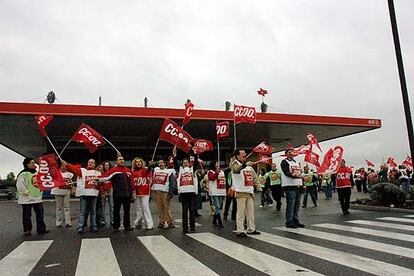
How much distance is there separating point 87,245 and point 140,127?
20834 mm

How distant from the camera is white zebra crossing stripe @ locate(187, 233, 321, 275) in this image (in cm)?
493

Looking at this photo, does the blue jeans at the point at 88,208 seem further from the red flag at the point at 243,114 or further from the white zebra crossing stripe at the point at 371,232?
the red flag at the point at 243,114

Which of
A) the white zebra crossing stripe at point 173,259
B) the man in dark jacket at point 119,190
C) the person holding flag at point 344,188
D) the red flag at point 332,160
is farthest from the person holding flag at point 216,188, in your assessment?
the person holding flag at point 344,188

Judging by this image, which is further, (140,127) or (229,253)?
(140,127)

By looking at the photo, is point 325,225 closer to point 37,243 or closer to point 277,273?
point 277,273

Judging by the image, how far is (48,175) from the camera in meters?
9.29

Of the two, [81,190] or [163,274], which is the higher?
[81,190]

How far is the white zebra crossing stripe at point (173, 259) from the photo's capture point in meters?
4.97

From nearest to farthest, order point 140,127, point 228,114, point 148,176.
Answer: point 148,176, point 228,114, point 140,127

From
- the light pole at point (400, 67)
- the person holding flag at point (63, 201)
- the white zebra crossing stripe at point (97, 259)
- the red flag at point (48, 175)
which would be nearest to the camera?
the white zebra crossing stripe at point (97, 259)

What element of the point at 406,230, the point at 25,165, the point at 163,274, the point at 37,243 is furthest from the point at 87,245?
the point at 406,230

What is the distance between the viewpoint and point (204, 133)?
Answer: 105 feet

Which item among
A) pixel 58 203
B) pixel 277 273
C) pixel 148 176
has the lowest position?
pixel 277 273

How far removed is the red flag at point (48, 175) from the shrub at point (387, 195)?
33.9ft
